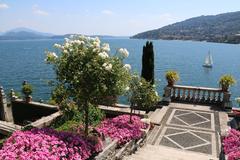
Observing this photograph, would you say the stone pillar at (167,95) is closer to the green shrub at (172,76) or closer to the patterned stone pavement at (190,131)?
the green shrub at (172,76)

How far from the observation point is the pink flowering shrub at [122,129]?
1093cm

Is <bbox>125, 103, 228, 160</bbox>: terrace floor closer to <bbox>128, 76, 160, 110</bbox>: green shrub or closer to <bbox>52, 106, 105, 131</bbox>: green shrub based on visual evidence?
<bbox>128, 76, 160, 110</bbox>: green shrub

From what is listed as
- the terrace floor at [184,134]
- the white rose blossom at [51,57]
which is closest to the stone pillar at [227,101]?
the terrace floor at [184,134]

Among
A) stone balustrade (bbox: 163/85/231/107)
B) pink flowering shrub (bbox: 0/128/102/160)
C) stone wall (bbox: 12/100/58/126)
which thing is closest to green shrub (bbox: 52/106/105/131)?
stone wall (bbox: 12/100/58/126)

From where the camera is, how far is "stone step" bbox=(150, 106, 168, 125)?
49.4 ft

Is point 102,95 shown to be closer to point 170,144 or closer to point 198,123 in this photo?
point 170,144

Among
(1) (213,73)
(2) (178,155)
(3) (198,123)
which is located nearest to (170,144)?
(2) (178,155)

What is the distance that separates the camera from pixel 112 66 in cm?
900

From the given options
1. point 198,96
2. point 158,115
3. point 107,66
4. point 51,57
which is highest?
point 51,57

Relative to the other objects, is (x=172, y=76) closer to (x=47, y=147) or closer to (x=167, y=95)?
(x=167, y=95)

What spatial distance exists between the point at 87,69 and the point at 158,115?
847cm

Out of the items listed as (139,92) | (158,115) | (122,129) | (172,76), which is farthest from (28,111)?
(172,76)

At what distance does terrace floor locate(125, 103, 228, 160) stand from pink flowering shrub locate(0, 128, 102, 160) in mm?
2377

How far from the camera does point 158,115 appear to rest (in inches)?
639
